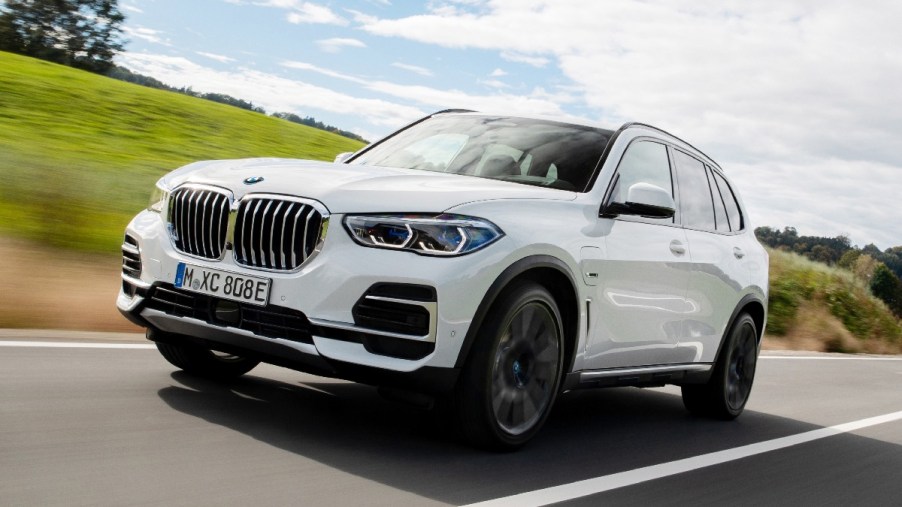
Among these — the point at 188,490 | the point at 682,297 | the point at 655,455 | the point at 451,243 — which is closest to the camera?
the point at 188,490

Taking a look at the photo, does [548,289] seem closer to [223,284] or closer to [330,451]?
[330,451]

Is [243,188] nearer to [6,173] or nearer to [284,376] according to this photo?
[284,376]

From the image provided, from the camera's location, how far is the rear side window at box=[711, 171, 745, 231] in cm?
746

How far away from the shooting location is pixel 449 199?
4.64m

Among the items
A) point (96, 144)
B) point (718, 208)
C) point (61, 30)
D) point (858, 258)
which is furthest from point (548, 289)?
point (61, 30)

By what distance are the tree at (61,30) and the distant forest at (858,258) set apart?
31904 mm

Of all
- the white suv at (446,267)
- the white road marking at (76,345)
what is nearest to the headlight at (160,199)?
the white suv at (446,267)

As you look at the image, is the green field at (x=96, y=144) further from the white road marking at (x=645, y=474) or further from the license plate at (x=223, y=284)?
the white road marking at (x=645, y=474)

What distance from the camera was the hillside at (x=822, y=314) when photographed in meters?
19.6

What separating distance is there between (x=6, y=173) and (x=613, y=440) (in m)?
9.36

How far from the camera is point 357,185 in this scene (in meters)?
4.69

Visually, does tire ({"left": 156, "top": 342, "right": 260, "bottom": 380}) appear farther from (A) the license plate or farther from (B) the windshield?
(B) the windshield

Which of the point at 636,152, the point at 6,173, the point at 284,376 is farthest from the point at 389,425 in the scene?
the point at 6,173

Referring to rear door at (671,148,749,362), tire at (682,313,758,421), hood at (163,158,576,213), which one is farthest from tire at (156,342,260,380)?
tire at (682,313,758,421)
